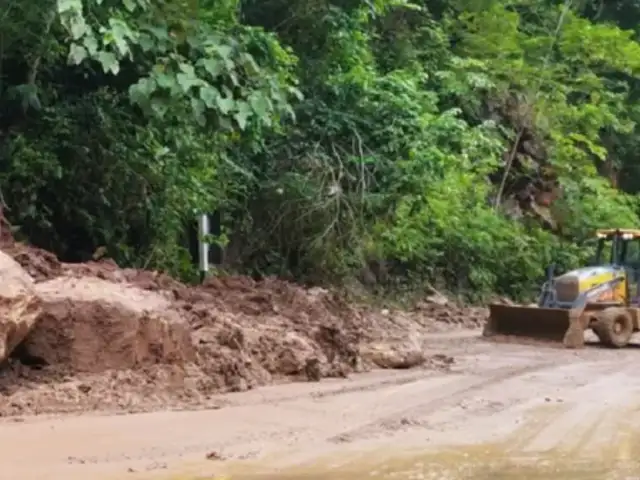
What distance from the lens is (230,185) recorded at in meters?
18.6

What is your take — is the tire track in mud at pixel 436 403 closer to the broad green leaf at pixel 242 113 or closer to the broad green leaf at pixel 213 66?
the broad green leaf at pixel 242 113

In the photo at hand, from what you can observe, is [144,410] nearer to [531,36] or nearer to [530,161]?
[530,161]

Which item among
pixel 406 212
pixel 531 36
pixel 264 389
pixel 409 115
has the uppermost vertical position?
pixel 531 36

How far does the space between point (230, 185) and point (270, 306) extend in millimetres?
5390

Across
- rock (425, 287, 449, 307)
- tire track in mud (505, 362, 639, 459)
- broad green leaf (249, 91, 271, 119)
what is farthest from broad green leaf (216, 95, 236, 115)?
rock (425, 287, 449, 307)

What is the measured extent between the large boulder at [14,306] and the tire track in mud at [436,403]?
3226 mm

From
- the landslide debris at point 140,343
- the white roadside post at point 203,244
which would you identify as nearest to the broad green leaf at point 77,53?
the landslide debris at point 140,343

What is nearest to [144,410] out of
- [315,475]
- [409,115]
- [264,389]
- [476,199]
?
[264,389]

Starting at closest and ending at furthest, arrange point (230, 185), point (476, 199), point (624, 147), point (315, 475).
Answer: point (315, 475), point (230, 185), point (476, 199), point (624, 147)

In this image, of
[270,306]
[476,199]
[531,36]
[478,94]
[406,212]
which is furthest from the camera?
[531,36]

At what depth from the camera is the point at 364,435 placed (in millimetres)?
8781

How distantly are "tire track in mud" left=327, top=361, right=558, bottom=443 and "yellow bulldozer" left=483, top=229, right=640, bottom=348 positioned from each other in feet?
8.78

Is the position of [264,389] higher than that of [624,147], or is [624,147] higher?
[624,147]

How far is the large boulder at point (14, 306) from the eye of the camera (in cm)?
934
